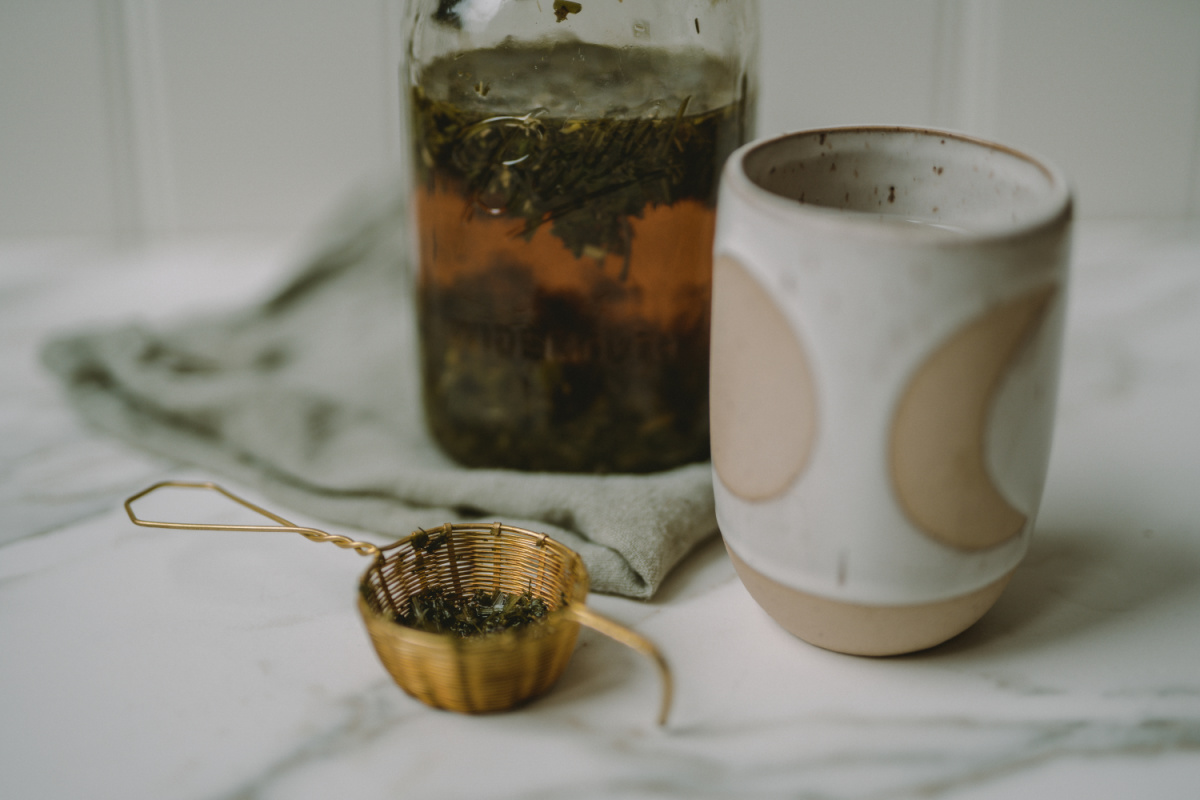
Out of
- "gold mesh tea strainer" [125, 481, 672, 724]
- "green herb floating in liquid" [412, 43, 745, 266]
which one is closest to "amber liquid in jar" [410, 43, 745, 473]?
"green herb floating in liquid" [412, 43, 745, 266]

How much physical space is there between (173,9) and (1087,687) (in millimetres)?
768

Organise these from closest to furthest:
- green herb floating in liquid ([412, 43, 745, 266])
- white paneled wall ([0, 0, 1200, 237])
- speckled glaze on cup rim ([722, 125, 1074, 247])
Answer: speckled glaze on cup rim ([722, 125, 1074, 247])
green herb floating in liquid ([412, 43, 745, 266])
white paneled wall ([0, 0, 1200, 237])

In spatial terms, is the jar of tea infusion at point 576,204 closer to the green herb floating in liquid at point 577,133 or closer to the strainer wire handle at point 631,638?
the green herb floating in liquid at point 577,133

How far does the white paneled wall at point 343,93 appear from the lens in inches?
32.7

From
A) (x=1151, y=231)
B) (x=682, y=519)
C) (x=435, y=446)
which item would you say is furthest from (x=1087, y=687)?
(x=1151, y=231)

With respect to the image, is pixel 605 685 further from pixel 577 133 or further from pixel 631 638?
pixel 577 133

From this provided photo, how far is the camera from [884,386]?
14.0 inches

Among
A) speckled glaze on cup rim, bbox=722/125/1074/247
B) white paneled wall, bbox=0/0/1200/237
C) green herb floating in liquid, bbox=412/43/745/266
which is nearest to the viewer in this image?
speckled glaze on cup rim, bbox=722/125/1074/247

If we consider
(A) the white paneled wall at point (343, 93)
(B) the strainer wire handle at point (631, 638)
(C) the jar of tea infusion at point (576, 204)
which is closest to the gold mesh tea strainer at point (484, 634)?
(B) the strainer wire handle at point (631, 638)

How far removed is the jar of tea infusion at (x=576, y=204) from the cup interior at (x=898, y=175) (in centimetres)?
9

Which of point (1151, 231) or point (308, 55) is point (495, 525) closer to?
point (308, 55)

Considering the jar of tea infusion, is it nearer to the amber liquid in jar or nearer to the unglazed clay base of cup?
the amber liquid in jar

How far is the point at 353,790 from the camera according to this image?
0.38 m

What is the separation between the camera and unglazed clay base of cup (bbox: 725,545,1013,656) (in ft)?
1.31
